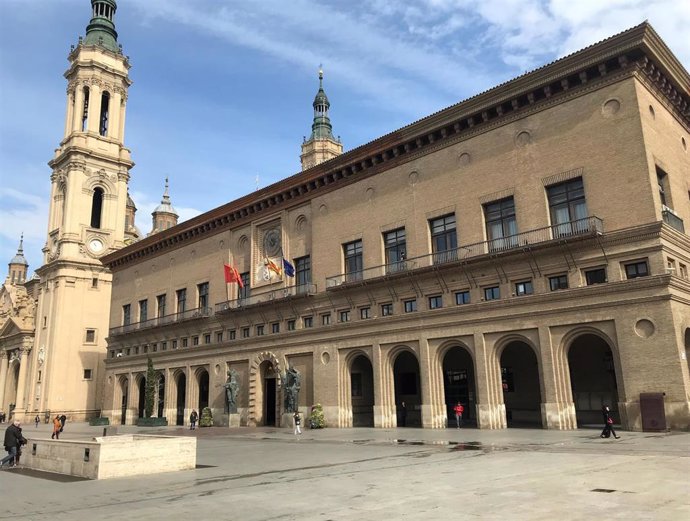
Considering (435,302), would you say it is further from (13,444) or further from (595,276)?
(13,444)

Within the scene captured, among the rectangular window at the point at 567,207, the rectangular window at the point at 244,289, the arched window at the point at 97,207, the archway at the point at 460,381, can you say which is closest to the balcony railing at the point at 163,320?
the rectangular window at the point at 244,289

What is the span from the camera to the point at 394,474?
1457 cm

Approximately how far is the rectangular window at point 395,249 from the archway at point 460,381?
6.34 metres

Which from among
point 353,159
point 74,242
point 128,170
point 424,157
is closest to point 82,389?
point 74,242

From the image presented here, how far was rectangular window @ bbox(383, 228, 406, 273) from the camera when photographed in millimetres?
35156

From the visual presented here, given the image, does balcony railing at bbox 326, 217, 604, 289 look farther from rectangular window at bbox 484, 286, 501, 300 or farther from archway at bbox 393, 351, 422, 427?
archway at bbox 393, 351, 422, 427

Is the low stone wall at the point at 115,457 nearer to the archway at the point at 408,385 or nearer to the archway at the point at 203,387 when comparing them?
the archway at the point at 408,385

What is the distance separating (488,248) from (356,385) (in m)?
13.6

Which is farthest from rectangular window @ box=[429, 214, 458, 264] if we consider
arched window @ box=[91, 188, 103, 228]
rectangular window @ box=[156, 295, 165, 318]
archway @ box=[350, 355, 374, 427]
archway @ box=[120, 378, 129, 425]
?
arched window @ box=[91, 188, 103, 228]

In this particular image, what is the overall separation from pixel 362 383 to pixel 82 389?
43.7 m

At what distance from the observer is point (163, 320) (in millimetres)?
53375

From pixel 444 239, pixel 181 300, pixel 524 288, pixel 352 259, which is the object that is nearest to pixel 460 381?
pixel 444 239

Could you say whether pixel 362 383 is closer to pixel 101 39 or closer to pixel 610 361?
pixel 610 361

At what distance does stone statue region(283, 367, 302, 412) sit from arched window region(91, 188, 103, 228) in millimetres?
45295
